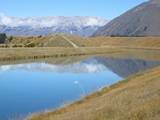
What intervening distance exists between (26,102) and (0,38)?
481ft

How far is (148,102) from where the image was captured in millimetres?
20156

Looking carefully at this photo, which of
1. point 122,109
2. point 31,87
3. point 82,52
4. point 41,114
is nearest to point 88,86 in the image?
point 31,87

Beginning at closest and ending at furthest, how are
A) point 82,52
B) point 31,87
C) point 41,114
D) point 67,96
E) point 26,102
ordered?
point 41,114, point 26,102, point 67,96, point 31,87, point 82,52

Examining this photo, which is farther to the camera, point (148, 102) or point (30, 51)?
point (30, 51)

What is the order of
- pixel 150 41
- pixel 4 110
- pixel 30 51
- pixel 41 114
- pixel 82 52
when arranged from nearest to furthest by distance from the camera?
pixel 41 114 < pixel 4 110 < pixel 30 51 < pixel 82 52 < pixel 150 41

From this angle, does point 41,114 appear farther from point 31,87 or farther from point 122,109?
point 31,87

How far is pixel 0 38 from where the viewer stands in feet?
586

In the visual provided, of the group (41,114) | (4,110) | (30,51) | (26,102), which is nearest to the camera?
(41,114)

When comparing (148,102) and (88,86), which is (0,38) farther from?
(148,102)

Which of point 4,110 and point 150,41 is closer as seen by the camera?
point 4,110

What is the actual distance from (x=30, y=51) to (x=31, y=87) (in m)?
64.4

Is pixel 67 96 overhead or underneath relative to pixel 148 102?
underneath

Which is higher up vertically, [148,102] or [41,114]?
[148,102]

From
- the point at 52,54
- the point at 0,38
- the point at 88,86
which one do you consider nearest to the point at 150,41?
the point at 0,38
